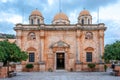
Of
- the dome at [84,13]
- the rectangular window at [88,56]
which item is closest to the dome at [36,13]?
the dome at [84,13]

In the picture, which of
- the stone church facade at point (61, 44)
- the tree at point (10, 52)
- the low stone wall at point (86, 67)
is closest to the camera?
the tree at point (10, 52)

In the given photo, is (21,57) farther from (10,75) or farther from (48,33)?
(48,33)

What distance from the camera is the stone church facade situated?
1403 inches

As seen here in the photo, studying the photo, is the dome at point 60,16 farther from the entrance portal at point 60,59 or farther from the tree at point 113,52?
the tree at point 113,52

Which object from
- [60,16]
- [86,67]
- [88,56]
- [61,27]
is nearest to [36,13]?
[60,16]

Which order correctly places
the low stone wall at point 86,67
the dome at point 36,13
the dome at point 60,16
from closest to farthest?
the low stone wall at point 86,67 → the dome at point 60,16 → the dome at point 36,13

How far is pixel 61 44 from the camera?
35.8 metres

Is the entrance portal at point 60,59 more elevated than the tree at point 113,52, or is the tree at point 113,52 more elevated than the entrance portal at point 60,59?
the tree at point 113,52

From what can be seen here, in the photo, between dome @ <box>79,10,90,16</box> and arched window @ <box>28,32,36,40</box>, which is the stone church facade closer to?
arched window @ <box>28,32,36,40</box>

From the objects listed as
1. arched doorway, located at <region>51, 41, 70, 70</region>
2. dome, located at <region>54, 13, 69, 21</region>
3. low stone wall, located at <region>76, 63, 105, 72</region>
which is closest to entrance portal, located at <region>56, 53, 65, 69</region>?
arched doorway, located at <region>51, 41, 70, 70</region>

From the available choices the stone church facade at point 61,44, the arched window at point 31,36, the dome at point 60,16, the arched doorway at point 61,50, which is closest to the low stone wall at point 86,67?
the stone church facade at point 61,44

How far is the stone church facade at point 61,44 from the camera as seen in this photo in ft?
117

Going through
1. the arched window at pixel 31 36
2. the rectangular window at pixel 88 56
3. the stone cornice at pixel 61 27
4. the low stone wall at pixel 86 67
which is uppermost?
the stone cornice at pixel 61 27

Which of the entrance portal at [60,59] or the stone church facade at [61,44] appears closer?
the stone church facade at [61,44]
